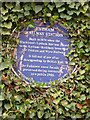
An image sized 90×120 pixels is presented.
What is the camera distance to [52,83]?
131 inches

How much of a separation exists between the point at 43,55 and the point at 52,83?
0.28m

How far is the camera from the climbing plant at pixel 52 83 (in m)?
3.29

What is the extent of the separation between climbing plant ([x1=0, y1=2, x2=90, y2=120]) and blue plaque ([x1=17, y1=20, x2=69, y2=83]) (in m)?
0.06

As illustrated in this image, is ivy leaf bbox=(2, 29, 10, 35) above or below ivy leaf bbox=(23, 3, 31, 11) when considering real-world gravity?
below

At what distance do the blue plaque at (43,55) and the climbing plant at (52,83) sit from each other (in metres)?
0.06

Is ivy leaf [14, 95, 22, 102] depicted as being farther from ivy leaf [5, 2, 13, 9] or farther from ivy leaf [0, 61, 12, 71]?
ivy leaf [5, 2, 13, 9]

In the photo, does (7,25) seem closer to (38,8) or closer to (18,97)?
(38,8)

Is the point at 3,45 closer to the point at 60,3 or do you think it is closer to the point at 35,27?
the point at 35,27

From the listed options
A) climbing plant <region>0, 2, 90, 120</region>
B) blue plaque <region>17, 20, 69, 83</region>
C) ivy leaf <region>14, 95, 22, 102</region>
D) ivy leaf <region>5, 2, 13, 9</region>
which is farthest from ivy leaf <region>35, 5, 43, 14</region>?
ivy leaf <region>14, 95, 22, 102</region>

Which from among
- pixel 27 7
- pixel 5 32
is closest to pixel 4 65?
pixel 5 32

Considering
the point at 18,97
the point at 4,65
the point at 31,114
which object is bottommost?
the point at 31,114

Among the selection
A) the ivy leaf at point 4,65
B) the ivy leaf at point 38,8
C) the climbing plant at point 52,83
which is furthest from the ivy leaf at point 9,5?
the ivy leaf at point 4,65

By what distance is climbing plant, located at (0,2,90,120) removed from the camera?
10.8 feet

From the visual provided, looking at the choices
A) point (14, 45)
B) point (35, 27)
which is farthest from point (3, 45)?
point (35, 27)
